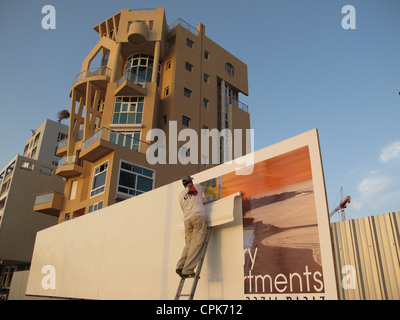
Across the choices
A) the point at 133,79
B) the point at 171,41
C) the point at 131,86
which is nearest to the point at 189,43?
the point at 171,41

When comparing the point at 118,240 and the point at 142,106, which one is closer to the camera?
the point at 118,240

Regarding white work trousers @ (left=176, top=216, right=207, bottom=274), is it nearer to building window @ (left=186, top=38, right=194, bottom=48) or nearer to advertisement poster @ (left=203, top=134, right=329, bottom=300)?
advertisement poster @ (left=203, top=134, right=329, bottom=300)

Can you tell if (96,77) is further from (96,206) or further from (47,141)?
(47,141)

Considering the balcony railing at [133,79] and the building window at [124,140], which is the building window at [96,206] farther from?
the balcony railing at [133,79]

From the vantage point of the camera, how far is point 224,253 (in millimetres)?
6156

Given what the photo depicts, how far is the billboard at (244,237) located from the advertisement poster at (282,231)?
2cm

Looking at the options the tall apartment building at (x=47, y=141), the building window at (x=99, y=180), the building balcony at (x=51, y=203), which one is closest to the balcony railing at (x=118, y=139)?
the building window at (x=99, y=180)

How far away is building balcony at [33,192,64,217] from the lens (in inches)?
963
